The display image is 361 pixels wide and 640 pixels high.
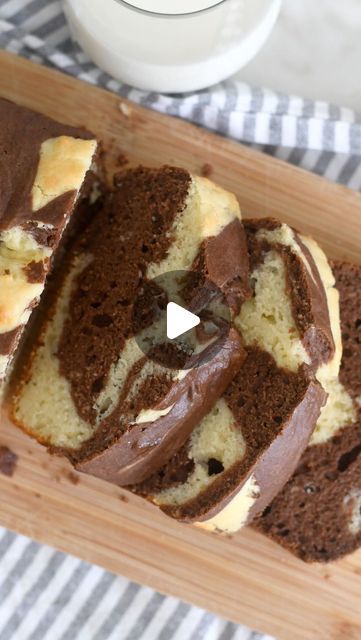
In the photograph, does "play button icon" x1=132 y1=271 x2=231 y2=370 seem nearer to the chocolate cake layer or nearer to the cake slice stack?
the cake slice stack

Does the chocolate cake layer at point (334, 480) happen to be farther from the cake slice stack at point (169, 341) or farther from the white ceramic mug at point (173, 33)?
the white ceramic mug at point (173, 33)

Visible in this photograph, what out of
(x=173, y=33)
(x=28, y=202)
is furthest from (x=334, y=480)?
(x=173, y=33)

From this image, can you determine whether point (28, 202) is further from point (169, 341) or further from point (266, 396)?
point (266, 396)

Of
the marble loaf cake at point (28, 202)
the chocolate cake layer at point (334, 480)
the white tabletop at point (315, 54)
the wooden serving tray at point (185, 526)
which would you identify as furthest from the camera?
the white tabletop at point (315, 54)

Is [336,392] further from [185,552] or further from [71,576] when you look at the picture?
[71,576]

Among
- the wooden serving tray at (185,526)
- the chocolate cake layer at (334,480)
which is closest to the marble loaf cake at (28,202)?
the wooden serving tray at (185,526)

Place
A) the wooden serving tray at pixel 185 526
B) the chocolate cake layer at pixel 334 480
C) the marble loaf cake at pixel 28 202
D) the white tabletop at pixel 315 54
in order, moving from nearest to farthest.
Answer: the marble loaf cake at pixel 28 202, the chocolate cake layer at pixel 334 480, the wooden serving tray at pixel 185 526, the white tabletop at pixel 315 54

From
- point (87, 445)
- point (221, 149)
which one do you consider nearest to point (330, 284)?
point (221, 149)
